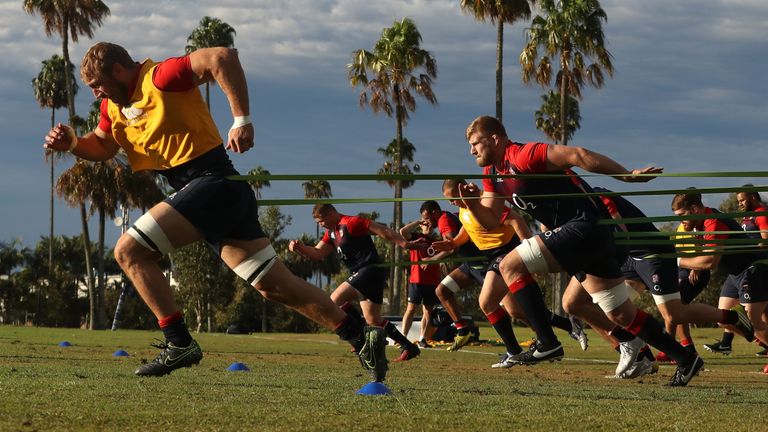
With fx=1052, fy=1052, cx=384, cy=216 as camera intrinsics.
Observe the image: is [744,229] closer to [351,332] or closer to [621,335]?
[621,335]

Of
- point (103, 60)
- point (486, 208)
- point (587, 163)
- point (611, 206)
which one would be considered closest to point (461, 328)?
point (611, 206)

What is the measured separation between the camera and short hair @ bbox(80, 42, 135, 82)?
6246 mm

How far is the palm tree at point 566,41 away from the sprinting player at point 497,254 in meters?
28.8

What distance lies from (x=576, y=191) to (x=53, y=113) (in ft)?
193

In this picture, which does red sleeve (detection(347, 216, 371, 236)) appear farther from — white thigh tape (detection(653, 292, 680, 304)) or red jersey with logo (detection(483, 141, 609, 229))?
red jersey with logo (detection(483, 141, 609, 229))

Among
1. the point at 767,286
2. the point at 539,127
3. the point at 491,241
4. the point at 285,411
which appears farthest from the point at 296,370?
the point at 539,127

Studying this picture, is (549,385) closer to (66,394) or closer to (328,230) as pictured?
(66,394)

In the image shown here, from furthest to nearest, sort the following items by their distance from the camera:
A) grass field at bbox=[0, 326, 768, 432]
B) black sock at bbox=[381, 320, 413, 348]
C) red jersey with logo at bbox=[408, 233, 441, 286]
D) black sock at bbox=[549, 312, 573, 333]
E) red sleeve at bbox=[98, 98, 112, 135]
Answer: red jersey with logo at bbox=[408, 233, 441, 286]
black sock at bbox=[549, 312, 573, 333]
black sock at bbox=[381, 320, 413, 348]
red sleeve at bbox=[98, 98, 112, 135]
grass field at bbox=[0, 326, 768, 432]

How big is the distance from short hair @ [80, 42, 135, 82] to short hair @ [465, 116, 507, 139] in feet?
8.83

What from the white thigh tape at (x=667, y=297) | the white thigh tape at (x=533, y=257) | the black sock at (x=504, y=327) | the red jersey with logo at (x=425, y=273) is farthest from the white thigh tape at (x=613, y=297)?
the red jersey with logo at (x=425, y=273)

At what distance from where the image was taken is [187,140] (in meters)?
6.14

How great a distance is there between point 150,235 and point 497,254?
20.0ft

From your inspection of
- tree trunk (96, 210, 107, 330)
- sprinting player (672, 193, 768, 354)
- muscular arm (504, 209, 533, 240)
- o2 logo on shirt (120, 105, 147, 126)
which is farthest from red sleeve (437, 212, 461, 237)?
tree trunk (96, 210, 107, 330)

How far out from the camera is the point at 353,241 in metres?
13.3
